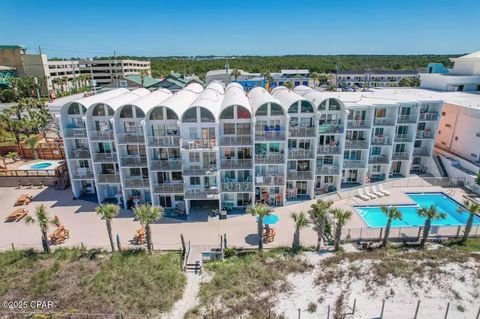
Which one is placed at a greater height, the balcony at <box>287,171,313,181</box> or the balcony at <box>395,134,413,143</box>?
the balcony at <box>395,134,413,143</box>

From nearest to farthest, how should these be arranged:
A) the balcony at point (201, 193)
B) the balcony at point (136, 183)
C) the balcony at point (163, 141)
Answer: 1. the balcony at point (201, 193)
2. the balcony at point (163, 141)
3. the balcony at point (136, 183)

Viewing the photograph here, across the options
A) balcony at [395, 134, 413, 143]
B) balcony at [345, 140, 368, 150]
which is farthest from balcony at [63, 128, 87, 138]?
balcony at [395, 134, 413, 143]

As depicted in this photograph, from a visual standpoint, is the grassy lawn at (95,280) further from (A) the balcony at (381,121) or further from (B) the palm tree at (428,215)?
(A) the balcony at (381,121)

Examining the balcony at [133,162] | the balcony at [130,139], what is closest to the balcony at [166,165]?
the balcony at [133,162]

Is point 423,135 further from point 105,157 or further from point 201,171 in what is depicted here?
point 105,157

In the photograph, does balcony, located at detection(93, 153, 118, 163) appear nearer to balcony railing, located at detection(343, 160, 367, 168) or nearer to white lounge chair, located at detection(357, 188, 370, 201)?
balcony railing, located at detection(343, 160, 367, 168)
